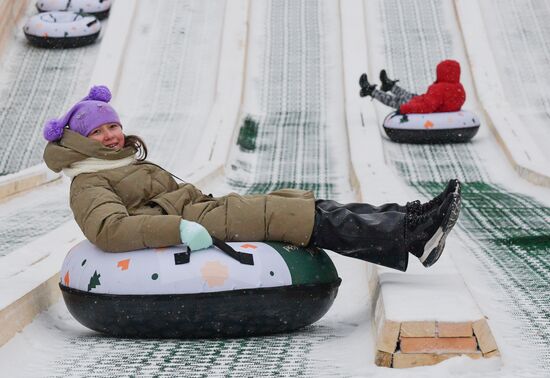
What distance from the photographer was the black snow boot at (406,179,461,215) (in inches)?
129

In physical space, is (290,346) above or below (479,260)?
below

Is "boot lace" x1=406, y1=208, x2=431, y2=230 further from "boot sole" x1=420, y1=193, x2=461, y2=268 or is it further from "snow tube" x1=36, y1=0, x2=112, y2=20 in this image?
"snow tube" x1=36, y1=0, x2=112, y2=20

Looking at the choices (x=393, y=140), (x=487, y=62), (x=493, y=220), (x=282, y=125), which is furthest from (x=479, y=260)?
(x=487, y=62)

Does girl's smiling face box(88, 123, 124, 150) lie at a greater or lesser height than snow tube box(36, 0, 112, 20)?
lesser

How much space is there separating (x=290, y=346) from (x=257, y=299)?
0.17 meters

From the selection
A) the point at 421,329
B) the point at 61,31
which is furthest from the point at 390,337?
the point at 61,31

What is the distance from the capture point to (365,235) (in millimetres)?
3328

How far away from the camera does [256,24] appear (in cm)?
1231

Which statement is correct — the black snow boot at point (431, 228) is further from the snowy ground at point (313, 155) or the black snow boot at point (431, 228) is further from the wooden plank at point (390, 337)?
the wooden plank at point (390, 337)

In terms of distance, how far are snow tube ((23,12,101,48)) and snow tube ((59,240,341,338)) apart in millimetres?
8787

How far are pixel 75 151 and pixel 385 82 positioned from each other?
6465 millimetres

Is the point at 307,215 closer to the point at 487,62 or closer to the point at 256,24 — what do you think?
the point at 487,62

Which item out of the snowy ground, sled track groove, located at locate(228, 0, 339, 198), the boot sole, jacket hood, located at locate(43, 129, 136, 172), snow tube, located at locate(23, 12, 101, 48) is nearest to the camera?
the snowy ground

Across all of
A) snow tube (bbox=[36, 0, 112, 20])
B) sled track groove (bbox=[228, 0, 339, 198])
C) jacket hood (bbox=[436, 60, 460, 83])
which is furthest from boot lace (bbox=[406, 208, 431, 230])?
snow tube (bbox=[36, 0, 112, 20])
